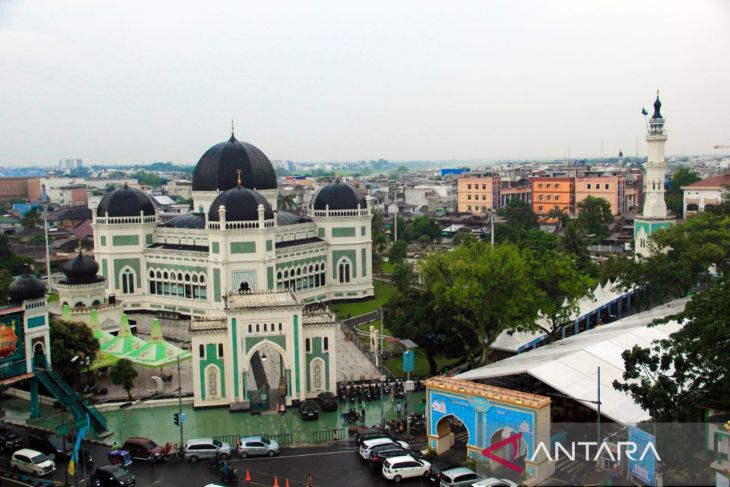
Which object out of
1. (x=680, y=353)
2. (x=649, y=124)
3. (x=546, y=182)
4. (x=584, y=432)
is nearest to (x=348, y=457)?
(x=584, y=432)

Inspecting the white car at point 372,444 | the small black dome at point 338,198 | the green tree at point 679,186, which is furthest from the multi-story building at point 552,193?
the white car at point 372,444

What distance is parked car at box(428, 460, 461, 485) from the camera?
80.3 feet

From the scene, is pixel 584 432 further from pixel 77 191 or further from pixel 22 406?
pixel 77 191

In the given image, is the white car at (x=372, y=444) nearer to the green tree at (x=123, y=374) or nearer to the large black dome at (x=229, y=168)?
the green tree at (x=123, y=374)

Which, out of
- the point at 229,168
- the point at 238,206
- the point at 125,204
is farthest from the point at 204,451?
the point at 229,168

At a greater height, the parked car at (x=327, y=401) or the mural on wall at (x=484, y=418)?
the mural on wall at (x=484, y=418)

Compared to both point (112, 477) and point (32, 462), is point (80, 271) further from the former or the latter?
point (112, 477)

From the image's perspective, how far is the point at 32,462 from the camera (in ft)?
84.3

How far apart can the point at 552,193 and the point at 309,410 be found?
90.9 meters

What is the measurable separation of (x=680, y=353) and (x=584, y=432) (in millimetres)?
4254

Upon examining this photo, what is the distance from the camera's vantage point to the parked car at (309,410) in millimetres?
31439

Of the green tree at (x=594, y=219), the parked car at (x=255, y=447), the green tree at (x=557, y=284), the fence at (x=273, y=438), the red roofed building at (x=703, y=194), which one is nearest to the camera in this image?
the parked car at (x=255, y=447)

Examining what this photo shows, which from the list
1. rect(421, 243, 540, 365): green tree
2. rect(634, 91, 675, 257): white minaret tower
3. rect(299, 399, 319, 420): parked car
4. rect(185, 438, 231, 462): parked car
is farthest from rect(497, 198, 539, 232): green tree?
rect(185, 438, 231, 462): parked car

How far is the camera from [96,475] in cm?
2472
